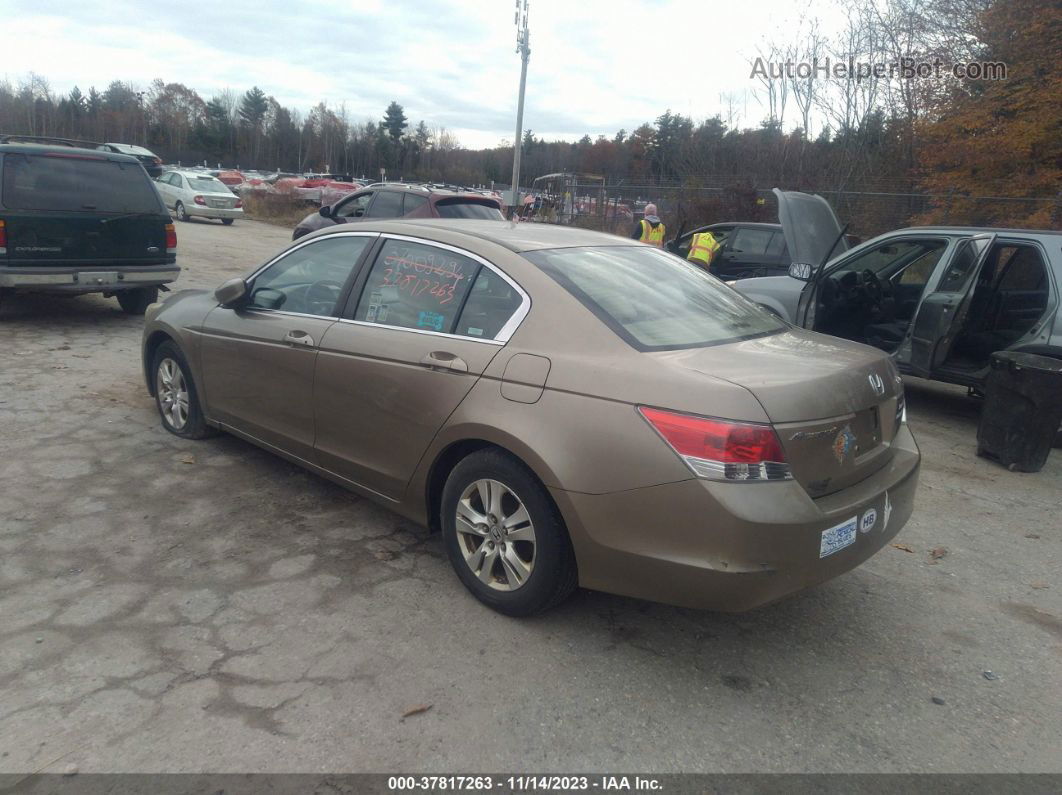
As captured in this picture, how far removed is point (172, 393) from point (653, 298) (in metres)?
3.57

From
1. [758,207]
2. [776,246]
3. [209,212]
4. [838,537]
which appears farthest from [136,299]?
[209,212]

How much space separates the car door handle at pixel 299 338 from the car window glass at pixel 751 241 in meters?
9.60

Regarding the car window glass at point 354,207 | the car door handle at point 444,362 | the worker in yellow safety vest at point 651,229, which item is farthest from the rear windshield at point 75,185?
the worker in yellow safety vest at point 651,229

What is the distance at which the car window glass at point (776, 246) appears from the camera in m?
12.2

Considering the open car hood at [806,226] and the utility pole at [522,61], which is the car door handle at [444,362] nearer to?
the open car hood at [806,226]

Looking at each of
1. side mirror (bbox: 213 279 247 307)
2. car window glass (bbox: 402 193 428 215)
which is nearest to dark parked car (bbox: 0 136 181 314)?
car window glass (bbox: 402 193 428 215)

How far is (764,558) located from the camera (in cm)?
280

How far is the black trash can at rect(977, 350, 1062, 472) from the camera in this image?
5688 millimetres

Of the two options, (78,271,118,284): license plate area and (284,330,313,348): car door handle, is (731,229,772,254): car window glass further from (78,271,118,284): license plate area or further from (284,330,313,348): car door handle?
(284,330,313,348): car door handle

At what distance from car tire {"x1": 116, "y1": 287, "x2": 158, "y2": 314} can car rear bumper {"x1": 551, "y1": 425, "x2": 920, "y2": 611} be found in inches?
330

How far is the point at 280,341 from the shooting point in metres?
4.41

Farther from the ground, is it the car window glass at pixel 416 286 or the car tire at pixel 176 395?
the car window glass at pixel 416 286

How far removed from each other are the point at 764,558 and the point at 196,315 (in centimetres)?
393

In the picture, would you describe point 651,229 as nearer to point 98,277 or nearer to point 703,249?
point 703,249
